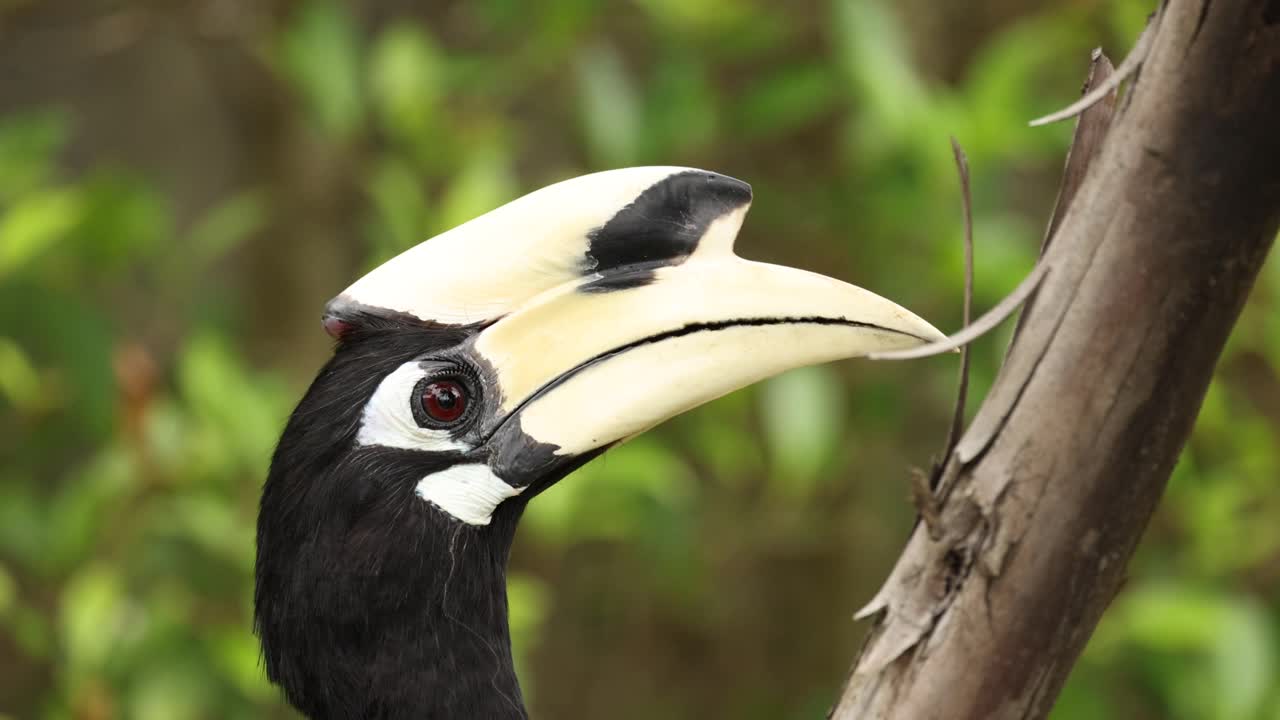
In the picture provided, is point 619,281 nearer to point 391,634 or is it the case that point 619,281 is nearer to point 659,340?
point 659,340

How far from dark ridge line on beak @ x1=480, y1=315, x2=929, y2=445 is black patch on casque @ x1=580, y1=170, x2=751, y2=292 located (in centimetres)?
3

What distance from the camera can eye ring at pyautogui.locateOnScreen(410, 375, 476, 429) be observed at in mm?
861

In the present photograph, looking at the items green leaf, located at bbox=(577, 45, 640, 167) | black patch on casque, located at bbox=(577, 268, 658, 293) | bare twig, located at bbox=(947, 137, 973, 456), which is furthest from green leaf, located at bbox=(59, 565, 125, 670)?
bare twig, located at bbox=(947, 137, 973, 456)

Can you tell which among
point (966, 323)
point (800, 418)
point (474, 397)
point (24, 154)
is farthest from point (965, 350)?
point (24, 154)

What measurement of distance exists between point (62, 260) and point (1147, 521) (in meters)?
1.64

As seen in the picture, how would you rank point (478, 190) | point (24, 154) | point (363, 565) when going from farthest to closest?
point (24, 154) → point (478, 190) → point (363, 565)

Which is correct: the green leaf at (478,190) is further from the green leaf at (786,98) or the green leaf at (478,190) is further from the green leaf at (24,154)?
the green leaf at (24,154)

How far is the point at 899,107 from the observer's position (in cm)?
181

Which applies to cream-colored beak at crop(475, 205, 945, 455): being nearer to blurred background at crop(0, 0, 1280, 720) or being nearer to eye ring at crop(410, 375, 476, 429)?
eye ring at crop(410, 375, 476, 429)

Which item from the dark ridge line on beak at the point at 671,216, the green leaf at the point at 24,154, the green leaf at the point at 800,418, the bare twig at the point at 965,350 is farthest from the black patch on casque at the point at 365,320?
the green leaf at the point at 24,154

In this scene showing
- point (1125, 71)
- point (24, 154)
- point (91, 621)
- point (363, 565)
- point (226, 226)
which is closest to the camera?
point (1125, 71)

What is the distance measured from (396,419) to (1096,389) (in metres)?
0.42

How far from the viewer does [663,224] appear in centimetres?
80

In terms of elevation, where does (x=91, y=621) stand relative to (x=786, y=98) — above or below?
below
